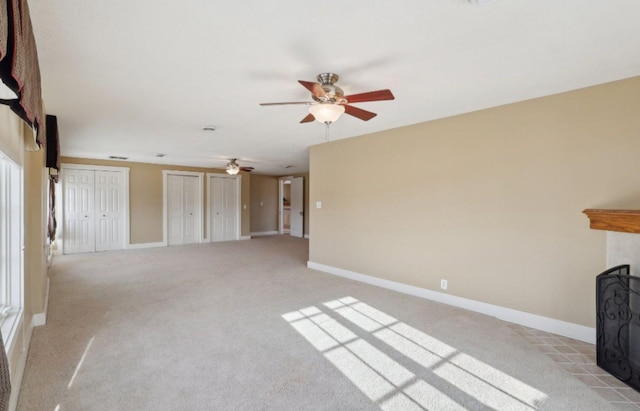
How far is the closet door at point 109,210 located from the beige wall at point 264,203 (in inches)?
162

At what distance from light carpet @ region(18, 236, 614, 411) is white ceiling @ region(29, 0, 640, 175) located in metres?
2.33

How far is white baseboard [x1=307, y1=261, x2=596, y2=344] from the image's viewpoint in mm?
2819

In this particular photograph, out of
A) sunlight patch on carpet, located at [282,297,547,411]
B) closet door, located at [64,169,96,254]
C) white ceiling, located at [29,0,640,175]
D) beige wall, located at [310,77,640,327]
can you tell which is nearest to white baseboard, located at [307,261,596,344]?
beige wall, located at [310,77,640,327]

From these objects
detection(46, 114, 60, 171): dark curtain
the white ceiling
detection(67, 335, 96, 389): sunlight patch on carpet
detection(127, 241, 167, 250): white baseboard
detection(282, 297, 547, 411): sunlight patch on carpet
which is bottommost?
detection(282, 297, 547, 411): sunlight patch on carpet

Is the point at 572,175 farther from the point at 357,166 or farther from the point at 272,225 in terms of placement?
the point at 272,225

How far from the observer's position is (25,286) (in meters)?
2.65

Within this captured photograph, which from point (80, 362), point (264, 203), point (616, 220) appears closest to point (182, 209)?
point (264, 203)

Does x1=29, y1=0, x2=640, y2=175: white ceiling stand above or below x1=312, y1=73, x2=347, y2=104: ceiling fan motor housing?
above

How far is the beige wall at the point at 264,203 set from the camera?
10.8 metres

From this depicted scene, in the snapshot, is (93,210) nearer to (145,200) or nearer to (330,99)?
(145,200)

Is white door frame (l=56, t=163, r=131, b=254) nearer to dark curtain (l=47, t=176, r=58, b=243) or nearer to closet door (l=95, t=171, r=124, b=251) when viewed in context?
closet door (l=95, t=171, r=124, b=251)

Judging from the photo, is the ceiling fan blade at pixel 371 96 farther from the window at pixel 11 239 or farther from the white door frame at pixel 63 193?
the white door frame at pixel 63 193

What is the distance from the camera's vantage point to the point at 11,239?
7.90ft

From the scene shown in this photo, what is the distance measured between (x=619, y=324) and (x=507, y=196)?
4.66 feet
